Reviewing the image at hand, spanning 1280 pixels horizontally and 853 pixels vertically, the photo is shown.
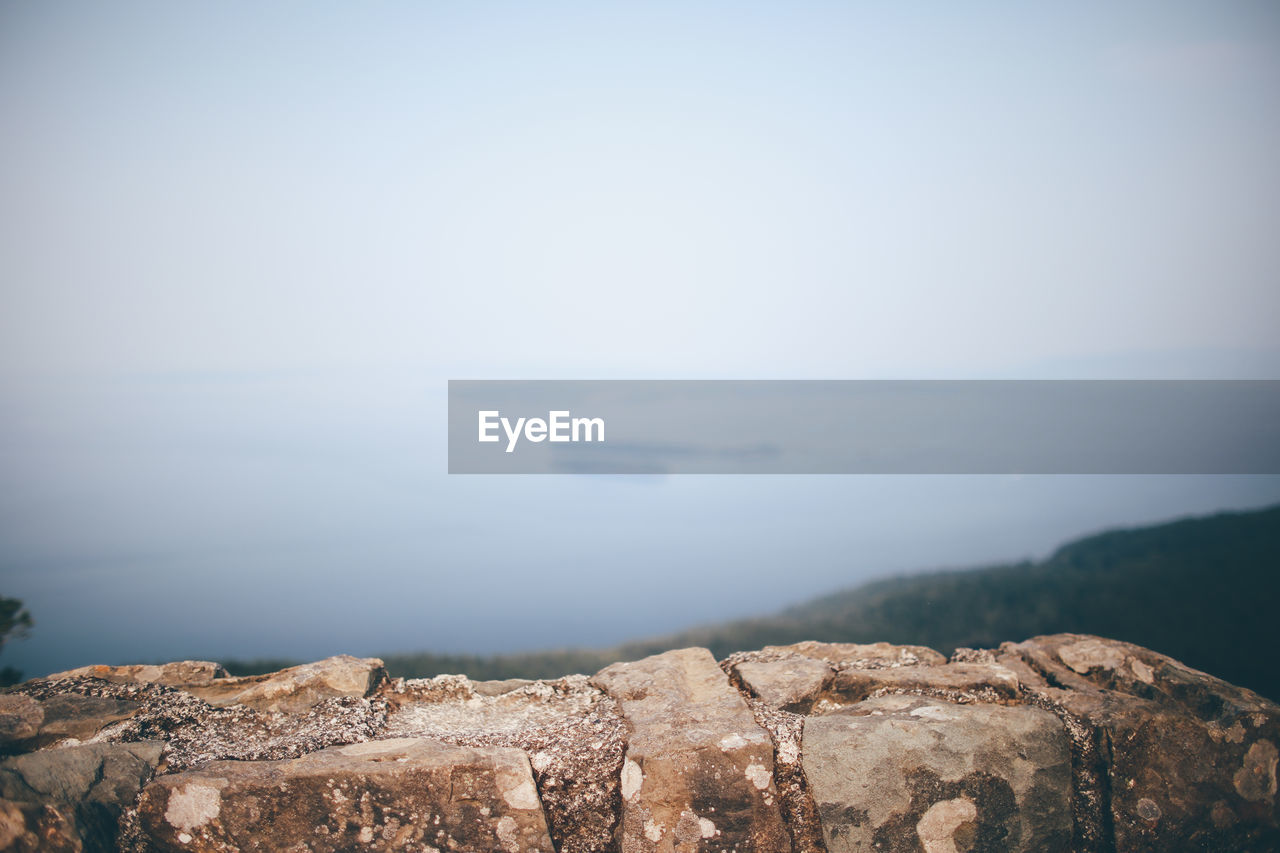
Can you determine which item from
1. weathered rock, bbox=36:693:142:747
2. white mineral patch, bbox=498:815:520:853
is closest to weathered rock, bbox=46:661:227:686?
weathered rock, bbox=36:693:142:747

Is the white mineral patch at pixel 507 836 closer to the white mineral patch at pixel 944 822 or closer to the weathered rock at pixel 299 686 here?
the weathered rock at pixel 299 686

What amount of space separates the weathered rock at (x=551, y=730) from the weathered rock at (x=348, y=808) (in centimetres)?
17

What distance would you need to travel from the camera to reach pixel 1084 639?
18.6 feet

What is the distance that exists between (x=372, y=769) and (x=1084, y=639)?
17.3ft

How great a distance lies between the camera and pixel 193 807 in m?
3.82

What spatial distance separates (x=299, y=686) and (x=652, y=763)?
2.57 meters

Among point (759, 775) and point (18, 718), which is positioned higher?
point (18, 718)

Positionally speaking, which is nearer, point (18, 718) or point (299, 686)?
point (18, 718)

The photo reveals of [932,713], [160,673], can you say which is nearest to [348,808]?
[160,673]

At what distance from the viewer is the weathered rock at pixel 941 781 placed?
161 inches

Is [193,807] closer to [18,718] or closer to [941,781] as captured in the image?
[18,718]

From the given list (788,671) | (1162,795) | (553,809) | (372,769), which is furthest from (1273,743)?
(372,769)

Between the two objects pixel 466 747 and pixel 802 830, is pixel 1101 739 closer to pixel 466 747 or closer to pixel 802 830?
pixel 802 830

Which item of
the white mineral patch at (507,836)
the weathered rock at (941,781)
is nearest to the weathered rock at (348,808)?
the white mineral patch at (507,836)
